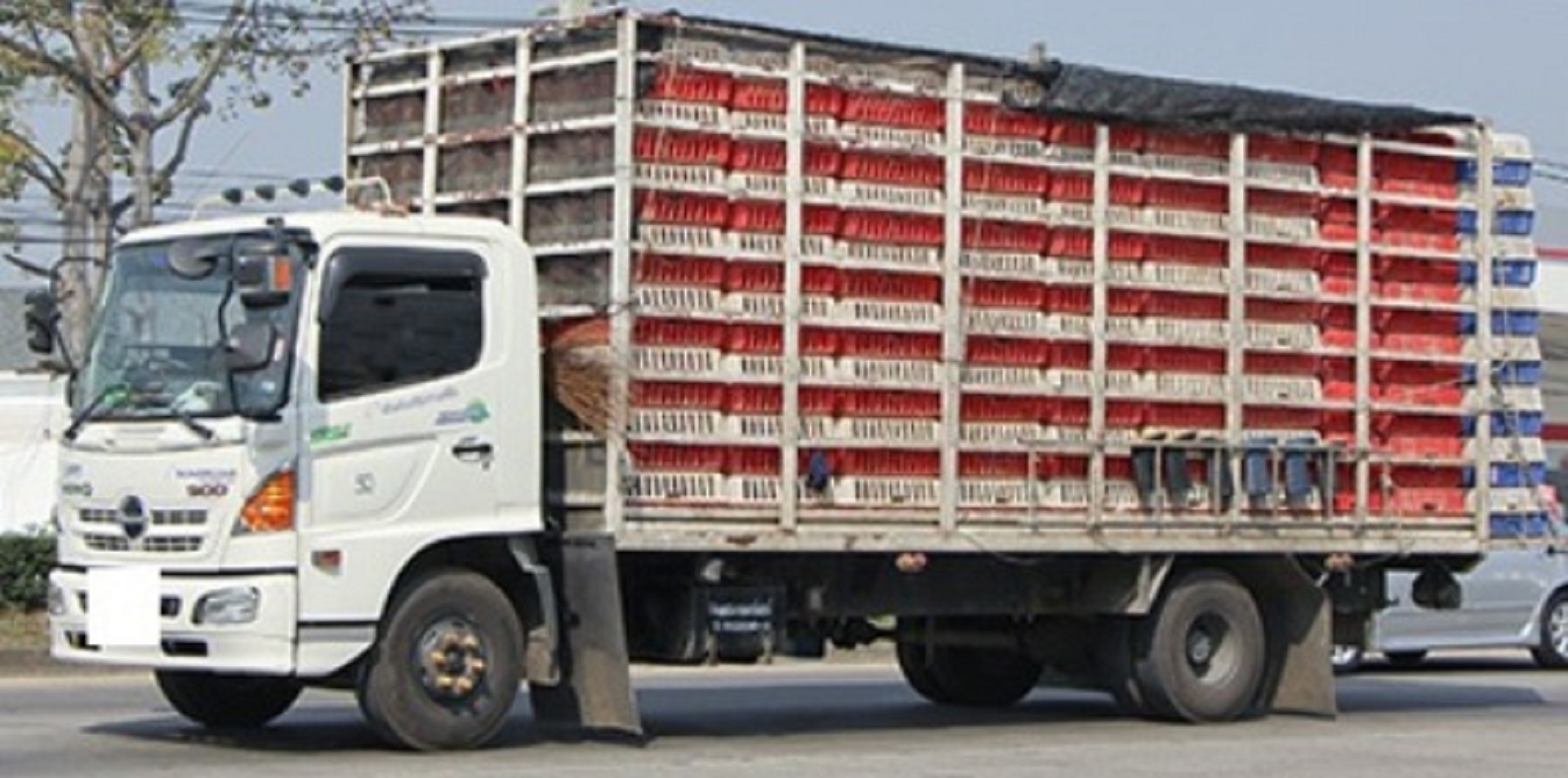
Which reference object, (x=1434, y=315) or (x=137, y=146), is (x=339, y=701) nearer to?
(x=1434, y=315)

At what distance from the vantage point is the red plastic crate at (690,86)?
15383 mm

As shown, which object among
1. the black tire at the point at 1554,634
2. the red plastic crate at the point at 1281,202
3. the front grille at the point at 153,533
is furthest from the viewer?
the black tire at the point at 1554,634

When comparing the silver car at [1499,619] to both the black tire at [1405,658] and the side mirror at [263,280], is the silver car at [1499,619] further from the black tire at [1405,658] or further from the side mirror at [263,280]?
the side mirror at [263,280]

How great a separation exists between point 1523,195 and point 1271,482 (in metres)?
3.14

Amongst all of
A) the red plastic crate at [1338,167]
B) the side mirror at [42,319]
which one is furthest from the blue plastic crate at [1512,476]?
the side mirror at [42,319]

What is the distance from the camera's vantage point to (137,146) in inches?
1136

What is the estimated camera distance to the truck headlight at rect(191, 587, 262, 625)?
14.3 meters

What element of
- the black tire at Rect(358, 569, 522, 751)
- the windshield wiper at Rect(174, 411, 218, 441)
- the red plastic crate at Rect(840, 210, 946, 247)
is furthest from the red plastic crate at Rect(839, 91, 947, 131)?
the windshield wiper at Rect(174, 411, 218, 441)

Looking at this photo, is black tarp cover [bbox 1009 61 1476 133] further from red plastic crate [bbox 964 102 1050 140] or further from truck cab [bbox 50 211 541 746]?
truck cab [bbox 50 211 541 746]

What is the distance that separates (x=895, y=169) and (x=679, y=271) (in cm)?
167

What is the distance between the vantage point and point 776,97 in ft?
52.2

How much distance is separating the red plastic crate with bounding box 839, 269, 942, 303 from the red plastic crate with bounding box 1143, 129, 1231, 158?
2043 millimetres

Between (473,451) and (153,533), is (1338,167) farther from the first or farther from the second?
(153,533)

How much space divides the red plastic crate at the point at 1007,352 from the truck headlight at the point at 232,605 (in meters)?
4.56
